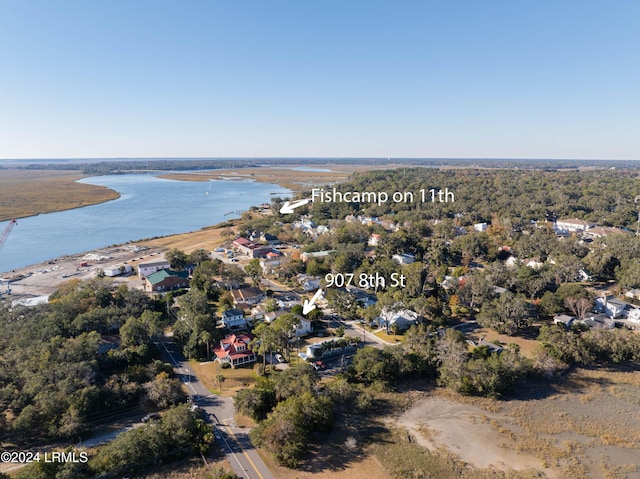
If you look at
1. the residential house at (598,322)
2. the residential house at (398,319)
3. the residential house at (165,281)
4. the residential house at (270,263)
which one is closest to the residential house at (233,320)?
the residential house at (398,319)

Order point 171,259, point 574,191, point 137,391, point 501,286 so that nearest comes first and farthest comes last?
point 137,391 → point 501,286 → point 171,259 → point 574,191

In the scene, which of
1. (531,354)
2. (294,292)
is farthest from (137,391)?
(531,354)

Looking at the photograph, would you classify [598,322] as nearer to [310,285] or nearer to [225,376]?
[310,285]

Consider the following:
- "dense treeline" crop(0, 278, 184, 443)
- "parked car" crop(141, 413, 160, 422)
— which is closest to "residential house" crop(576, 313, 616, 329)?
"dense treeline" crop(0, 278, 184, 443)

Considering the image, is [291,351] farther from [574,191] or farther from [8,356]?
[574,191]

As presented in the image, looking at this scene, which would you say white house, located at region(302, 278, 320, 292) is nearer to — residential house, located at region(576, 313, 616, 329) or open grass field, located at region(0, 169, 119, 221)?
residential house, located at region(576, 313, 616, 329)

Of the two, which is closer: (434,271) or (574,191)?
(434,271)

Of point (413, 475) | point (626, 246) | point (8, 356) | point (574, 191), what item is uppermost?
point (574, 191)
